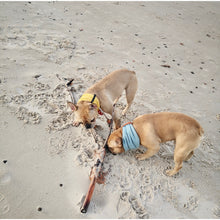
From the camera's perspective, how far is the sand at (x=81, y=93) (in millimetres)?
3000

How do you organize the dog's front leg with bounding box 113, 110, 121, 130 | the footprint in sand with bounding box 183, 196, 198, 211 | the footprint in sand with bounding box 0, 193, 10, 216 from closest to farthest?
1. the footprint in sand with bounding box 0, 193, 10, 216
2. the footprint in sand with bounding box 183, 196, 198, 211
3. the dog's front leg with bounding box 113, 110, 121, 130

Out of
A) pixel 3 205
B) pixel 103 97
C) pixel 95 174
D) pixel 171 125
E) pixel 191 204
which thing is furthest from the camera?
pixel 103 97

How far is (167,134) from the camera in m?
3.53

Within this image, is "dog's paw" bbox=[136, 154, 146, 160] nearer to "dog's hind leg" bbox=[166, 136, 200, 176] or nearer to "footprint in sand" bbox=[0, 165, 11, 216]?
"dog's hind leg" bbox=[166, 136, 200, 176]

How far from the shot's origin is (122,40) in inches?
323

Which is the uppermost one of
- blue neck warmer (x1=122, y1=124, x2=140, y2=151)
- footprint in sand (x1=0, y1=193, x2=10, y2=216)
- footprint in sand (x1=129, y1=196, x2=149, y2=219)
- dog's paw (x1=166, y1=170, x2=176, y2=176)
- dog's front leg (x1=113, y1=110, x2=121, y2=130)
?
blue neck warmer (x1=122, y1=124, x2=140, y2=151)

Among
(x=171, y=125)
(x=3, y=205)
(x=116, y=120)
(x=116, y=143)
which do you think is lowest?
(x=3, y=205)

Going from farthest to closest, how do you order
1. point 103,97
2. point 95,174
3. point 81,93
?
1. point 81,93
2. point 103,97
3. point 95,174

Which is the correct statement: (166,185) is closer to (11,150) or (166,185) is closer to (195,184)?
(195,184)

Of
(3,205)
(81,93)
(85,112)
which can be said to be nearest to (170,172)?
(85,112)

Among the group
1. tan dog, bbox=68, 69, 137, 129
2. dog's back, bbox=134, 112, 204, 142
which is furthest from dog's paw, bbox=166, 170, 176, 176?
tan dog, bbox=68, 69, 137, 129

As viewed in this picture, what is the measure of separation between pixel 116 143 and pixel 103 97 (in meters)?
1.23

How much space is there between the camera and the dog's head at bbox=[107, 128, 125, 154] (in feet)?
11.4

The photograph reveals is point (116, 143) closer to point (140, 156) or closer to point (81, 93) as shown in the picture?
point (140, 156)
